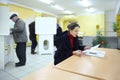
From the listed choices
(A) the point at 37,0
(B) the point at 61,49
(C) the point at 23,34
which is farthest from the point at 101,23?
(B) the point at 61,49

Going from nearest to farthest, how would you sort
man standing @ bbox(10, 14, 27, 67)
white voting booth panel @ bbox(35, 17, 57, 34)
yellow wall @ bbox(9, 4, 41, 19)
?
man standing @ bbox(10, 14, 27, 67)
white voting booth panel @ bbox(35, 17, 57, 34)
yellow wall @ bbox(9, 4, 41, 19)

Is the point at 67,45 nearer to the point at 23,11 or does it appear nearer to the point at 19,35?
the point at 19,35

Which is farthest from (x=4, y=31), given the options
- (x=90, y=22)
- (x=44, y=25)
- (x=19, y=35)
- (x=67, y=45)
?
(x=90, y=22)

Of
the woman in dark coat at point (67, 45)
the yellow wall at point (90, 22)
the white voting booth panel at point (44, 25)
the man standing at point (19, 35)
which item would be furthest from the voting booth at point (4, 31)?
the yellow wall at point (90, 22)

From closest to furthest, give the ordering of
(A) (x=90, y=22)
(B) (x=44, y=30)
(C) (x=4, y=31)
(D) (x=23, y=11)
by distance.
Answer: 1. (C) (x=4, y=31)
2. (B) (x=44, y=30)
3. (D) (x=23, y=11)
4. (A) (x=90, y=22)

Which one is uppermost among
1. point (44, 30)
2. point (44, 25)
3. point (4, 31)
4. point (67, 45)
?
point (44, 25)

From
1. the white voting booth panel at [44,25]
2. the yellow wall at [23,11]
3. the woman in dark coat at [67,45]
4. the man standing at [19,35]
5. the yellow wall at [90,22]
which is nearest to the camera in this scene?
the woman in dark coat at [67,45]

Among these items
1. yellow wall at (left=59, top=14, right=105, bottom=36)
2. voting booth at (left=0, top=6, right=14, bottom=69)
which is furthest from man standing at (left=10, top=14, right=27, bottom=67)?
yellow wall at (left=59, top=14, right=105, bottom=36)

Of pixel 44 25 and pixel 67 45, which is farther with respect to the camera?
pixel 44 25

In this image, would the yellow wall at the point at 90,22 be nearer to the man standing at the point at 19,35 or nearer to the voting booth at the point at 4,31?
the man standing at the point at 19,35

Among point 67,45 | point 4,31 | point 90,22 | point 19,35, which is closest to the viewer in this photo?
point 67,45

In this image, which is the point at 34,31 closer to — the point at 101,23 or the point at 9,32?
the point at 9,32

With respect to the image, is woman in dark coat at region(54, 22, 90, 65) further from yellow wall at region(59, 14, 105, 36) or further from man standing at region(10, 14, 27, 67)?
yellow wall at region(59, 14, 105, 36)

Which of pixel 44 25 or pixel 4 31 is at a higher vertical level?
pixel 44 25
